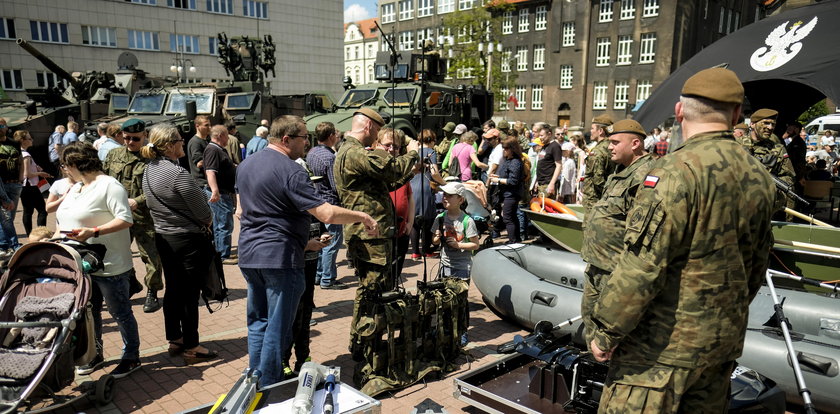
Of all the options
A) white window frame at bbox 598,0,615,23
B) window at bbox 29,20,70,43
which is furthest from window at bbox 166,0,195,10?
white window frame at bbox 598,0,615,23

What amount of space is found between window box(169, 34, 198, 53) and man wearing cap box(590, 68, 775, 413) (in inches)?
1722

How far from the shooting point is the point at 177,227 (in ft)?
15.0

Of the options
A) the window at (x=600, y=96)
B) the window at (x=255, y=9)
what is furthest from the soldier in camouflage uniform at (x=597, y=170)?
the window at (x=255, y=9)

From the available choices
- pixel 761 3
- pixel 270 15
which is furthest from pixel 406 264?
pixel 761 3

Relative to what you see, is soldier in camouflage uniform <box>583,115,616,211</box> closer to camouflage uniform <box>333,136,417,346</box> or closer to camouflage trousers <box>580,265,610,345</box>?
camouflage uniform <box>333,136,417,346</box>

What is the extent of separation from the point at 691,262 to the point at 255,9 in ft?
162

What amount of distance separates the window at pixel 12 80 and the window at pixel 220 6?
1432cm

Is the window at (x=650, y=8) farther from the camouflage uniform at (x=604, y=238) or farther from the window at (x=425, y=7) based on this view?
the camouflage uniform at (x=604, y=238)

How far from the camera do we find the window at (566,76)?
4822cm

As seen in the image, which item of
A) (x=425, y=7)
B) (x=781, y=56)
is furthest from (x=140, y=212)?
(x=425, y=7)

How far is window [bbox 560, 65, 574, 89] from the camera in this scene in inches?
1898

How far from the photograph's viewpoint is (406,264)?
8195 mm

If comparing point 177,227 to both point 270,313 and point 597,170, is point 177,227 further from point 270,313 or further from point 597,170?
point 597,170

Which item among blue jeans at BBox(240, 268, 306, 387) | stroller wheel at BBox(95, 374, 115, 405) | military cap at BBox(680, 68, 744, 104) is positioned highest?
military cap at BBox(680, 68, 744, 104)
